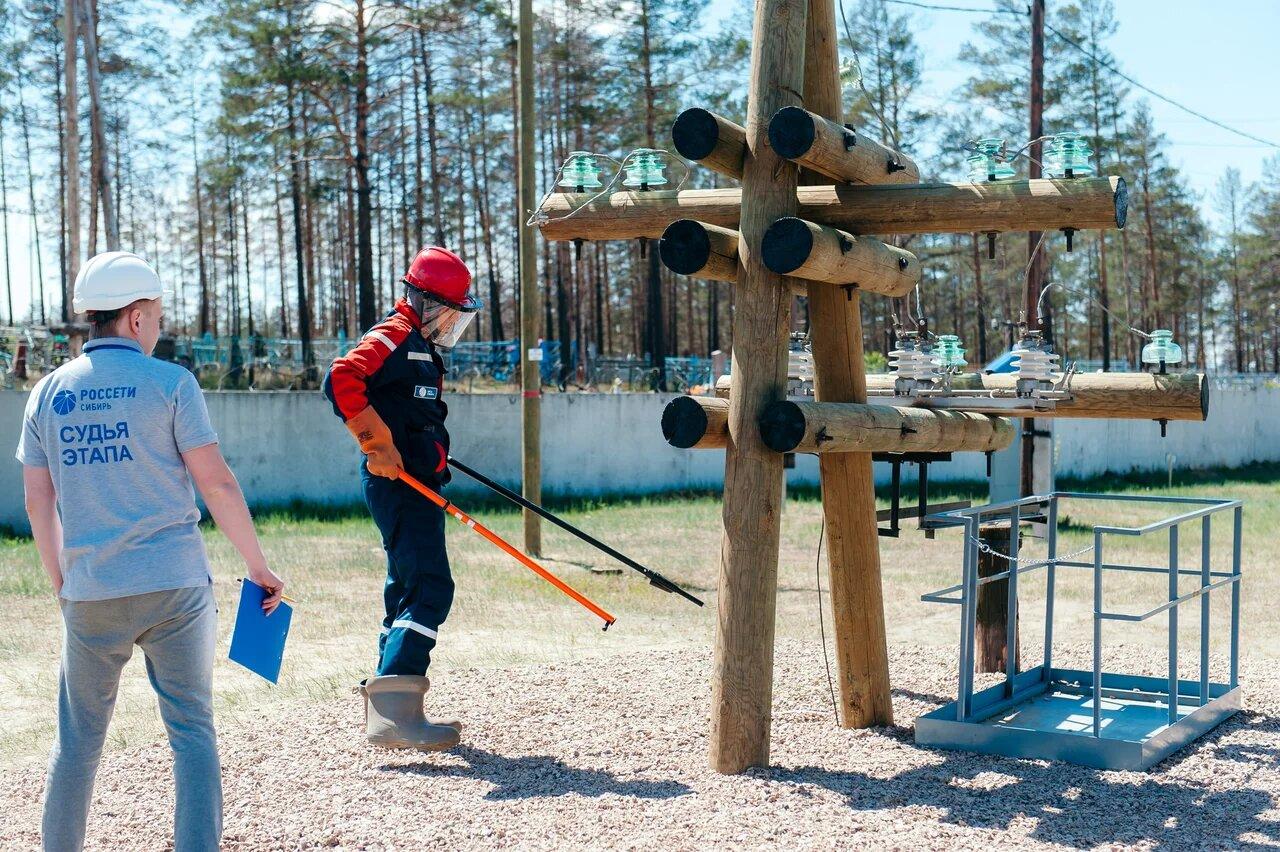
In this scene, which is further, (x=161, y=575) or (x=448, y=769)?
(x=448, y=769)

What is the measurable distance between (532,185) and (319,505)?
8.58 meters

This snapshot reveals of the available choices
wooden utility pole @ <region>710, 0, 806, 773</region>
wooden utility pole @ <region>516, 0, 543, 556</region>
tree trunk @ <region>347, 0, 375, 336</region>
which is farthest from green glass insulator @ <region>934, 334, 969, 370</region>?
tree trunk @ <region>347, 0, 375, 336</region>

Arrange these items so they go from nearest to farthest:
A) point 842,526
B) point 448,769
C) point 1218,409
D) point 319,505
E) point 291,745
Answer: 1. point 448,769
2. point 291,745
3. point 842,526
4. point 319,505
5. point 1218,409

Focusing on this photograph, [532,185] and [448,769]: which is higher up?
[532,185]

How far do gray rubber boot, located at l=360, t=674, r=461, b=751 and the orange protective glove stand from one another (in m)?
0.84

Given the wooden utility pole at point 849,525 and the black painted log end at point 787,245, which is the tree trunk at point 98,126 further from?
the black painted log end at point 787,245

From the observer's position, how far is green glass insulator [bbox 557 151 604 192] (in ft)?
19.5

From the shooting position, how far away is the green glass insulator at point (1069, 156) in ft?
16.6

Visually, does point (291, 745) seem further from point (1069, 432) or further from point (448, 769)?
point (1069, 432)

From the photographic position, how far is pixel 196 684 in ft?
11.4

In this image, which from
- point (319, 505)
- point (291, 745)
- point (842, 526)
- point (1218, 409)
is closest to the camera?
point (291, 745)

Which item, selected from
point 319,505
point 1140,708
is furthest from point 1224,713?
point 319,505

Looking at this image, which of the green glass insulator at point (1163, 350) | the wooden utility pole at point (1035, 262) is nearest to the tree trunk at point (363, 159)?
the wooden utility pole at point (1035, 262)

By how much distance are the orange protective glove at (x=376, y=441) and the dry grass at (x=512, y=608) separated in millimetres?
1763
